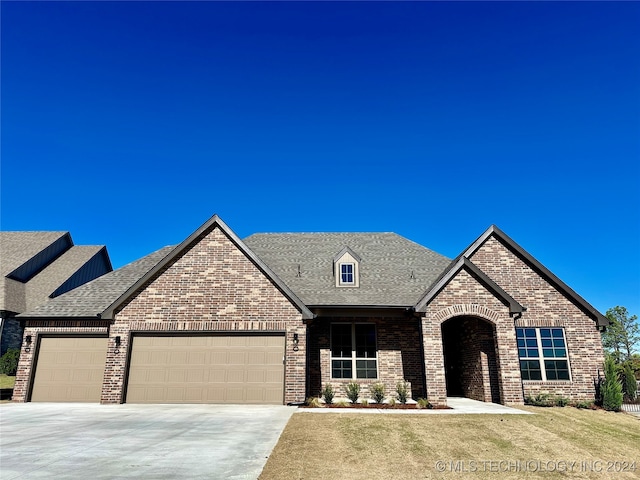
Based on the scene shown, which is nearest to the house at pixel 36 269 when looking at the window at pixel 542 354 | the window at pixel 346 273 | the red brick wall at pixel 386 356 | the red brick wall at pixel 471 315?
the red brick wall at pixel 386 356

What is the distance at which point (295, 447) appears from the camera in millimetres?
7754

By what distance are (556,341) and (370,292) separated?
7707 mm

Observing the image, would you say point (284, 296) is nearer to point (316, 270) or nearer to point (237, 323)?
point (237, 323)

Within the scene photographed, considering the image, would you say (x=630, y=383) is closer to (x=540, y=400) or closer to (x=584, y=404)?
(x=584, y=404)

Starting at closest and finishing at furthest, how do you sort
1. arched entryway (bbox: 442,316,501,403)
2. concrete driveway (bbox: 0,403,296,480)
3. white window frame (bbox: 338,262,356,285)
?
1. concrete driveway (bbox: 0,403,296,480)
2. arched entryway (bbox: 442,316,501,403)
3. white window frame (bbox: 338,262,356,285)

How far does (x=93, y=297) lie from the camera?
52.8ft

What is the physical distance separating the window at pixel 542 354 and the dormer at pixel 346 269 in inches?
279

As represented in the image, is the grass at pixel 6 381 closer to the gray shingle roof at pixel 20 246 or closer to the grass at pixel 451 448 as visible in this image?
the gray shingle roof at pixel 20 246

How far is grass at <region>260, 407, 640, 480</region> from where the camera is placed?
6.80 metres

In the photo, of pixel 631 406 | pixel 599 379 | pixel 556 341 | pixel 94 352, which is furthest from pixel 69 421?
pixel 631 406

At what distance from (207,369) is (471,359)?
410 inches

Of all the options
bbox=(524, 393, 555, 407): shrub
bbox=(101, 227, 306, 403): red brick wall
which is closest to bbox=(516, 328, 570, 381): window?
bbox=(524, 393, 555, 407): shrub

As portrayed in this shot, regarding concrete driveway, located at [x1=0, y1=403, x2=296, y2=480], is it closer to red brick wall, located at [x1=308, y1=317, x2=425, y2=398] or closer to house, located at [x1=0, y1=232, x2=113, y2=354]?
red brick wall, located at [x1=308, y1=317, x2=425, y2=398]

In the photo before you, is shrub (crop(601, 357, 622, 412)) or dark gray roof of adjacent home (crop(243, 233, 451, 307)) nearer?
shrub (crop(601, 357, 622, 412))
